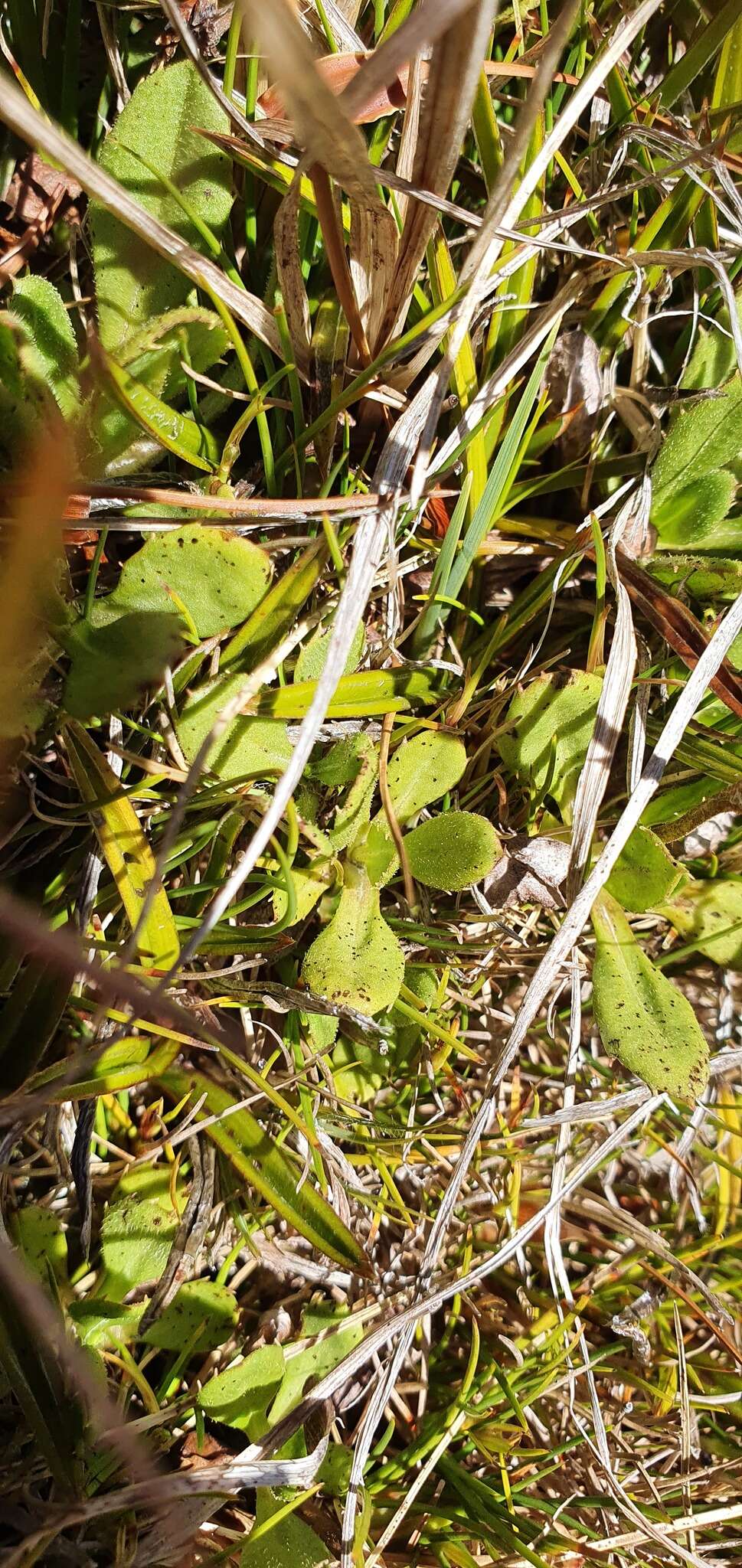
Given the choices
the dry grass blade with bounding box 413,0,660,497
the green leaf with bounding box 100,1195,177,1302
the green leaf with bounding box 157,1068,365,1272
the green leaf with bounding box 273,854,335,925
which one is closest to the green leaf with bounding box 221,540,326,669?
the dry grass blade with bounding box 413,0,660,497

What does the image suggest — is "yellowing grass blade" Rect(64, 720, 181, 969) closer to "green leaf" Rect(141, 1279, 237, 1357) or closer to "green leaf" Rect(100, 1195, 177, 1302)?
"green leaf" Rect(100, 1195, 177, 1302)

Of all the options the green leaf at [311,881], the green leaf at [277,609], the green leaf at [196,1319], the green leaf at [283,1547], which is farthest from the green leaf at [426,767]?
the green leaf at [283,1547]

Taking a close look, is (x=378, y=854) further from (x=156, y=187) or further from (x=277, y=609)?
(x=156, y=187)

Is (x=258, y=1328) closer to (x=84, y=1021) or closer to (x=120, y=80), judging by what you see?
(x=84, y=1021)

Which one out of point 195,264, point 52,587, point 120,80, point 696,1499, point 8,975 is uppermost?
point 120,80

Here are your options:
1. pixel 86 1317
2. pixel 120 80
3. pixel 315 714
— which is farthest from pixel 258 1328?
pixel 120 80

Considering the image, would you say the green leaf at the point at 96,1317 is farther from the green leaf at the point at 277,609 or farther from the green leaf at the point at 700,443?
the green leaf at the point at 700,443
